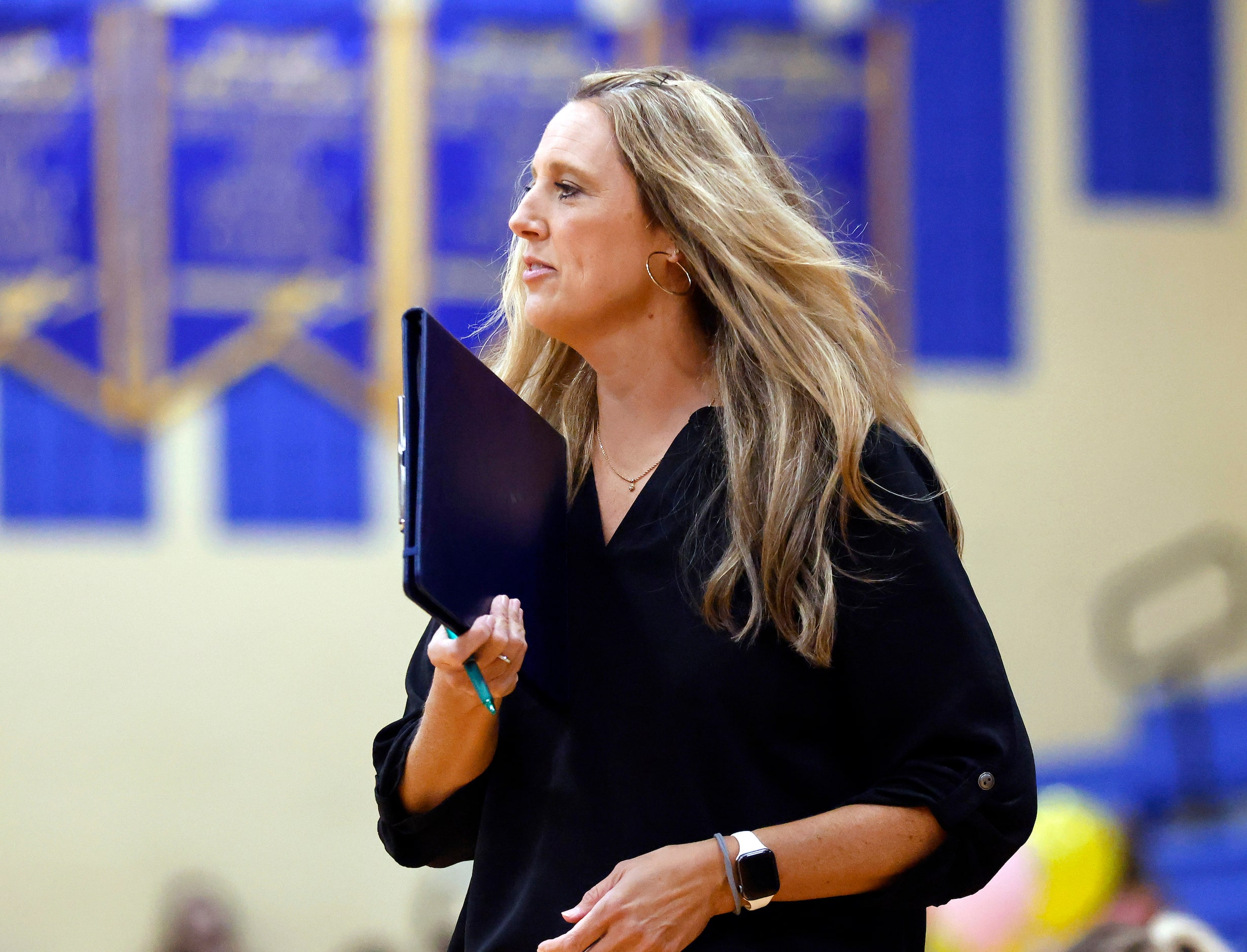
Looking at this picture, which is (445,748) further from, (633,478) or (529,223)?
(529,223)

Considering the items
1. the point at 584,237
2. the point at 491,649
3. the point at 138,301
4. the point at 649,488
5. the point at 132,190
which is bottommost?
the point at 491,649

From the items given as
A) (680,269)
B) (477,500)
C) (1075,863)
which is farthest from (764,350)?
(1075,863)

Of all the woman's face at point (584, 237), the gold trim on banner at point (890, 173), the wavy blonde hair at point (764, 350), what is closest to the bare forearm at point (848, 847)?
the wavy blonde hair at point (764, 350)

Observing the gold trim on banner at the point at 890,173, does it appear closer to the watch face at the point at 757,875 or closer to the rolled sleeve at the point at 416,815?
the rolled sleeve at the point at 416,815

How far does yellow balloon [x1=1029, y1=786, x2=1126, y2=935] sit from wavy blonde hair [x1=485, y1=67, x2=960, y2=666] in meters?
3.06

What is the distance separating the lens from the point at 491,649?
1.18 metres

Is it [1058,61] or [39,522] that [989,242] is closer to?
[1058,61]

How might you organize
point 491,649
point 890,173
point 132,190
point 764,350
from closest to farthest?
1. point 491,649
2. point 764,350
3. point 132,190
4. point 890,173

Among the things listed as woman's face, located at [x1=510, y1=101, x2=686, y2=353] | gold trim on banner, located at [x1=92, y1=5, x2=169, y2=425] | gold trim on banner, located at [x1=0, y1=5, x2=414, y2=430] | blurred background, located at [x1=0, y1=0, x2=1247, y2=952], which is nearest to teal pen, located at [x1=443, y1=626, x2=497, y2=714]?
woman's face, located at [x1=510, y1=101, x2=686, y2=353]

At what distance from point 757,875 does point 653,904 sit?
93mm

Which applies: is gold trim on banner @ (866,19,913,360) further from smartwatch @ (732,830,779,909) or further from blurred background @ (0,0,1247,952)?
smartwatch @ (732,830,779,909)

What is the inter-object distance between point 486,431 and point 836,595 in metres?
0.35

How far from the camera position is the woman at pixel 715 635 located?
1243 mm

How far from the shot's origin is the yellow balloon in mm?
4141
